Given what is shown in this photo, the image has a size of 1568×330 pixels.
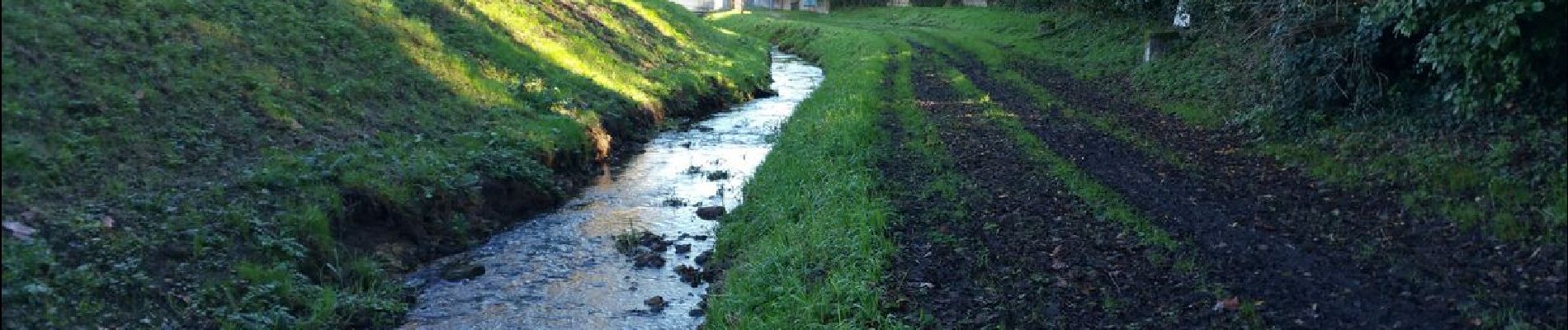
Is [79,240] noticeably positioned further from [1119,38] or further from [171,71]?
[1119,38]

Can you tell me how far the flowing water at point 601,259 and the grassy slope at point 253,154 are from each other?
490mm

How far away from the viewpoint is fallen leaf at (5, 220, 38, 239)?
22.3ft

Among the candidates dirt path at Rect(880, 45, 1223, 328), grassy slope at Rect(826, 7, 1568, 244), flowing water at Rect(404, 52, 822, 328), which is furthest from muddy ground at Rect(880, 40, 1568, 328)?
flowing water at Rect(404, 52, 822, 328)

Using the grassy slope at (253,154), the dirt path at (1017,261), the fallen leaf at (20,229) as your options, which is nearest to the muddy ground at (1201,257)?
the dirt path at (1017,261)

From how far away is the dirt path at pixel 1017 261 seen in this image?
6.91m

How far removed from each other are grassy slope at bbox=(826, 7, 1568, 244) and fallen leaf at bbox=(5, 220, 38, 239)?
10454 millimetres

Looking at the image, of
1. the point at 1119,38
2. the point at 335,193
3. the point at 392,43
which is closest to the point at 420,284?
the point at 335,193

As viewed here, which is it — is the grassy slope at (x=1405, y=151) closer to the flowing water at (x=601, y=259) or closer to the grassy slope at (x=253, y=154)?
the flowing water at (x=601, y=259)

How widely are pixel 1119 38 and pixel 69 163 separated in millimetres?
23816

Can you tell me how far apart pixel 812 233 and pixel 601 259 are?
222 centimetres

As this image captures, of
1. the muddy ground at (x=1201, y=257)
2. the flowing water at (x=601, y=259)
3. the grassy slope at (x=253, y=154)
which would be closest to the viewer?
the muddy ground at (x=1201, y=257)

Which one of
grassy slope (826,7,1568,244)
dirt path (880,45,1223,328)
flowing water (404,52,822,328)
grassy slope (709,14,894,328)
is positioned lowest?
flowing water (404,52,822,328)

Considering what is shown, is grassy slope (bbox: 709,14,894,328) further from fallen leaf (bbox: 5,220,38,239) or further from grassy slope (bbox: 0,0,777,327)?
fallen leaf (bbox: 5,220,38,239)

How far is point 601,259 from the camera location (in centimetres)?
1018
